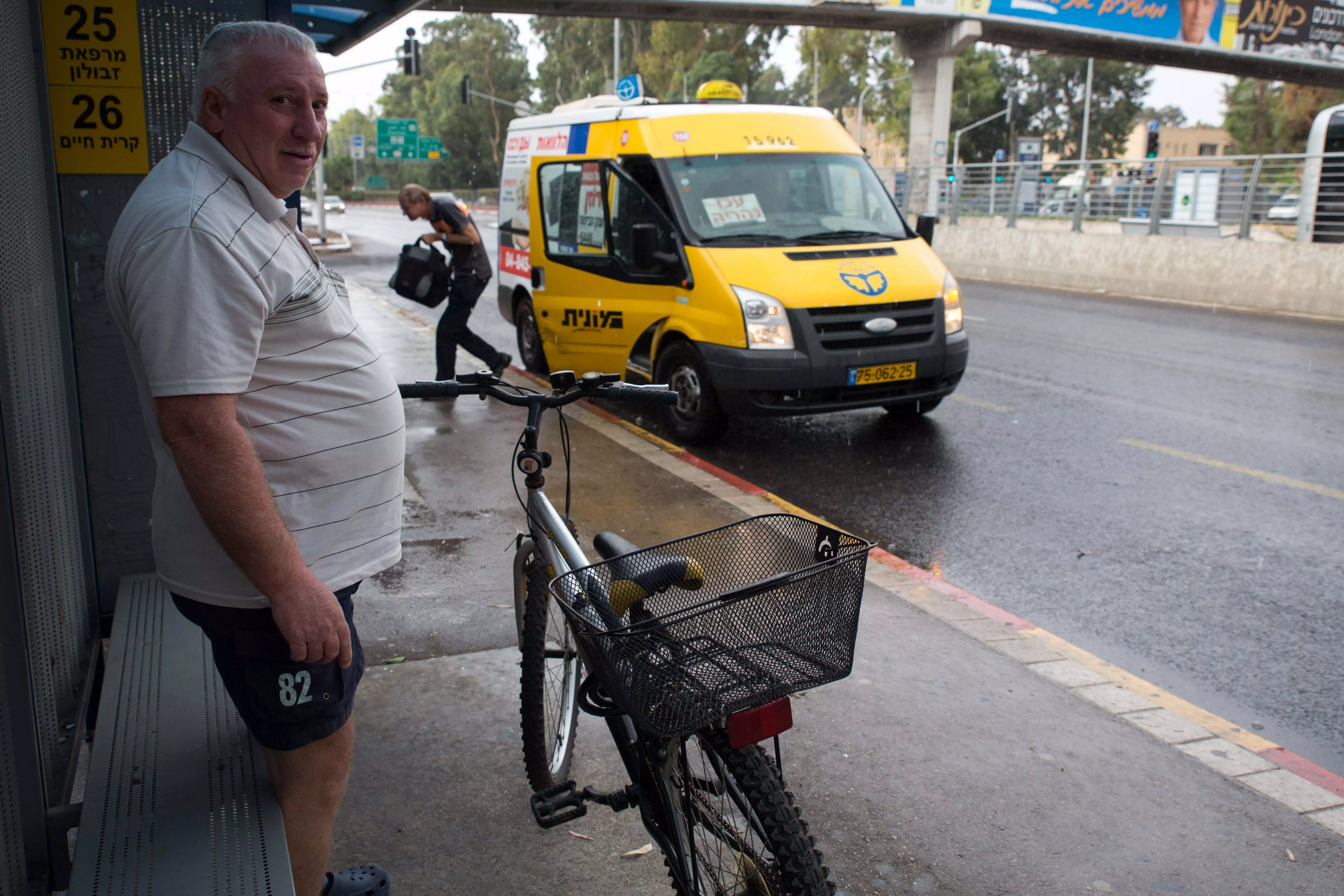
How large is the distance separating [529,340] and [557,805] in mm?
8037

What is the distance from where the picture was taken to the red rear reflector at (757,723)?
2.02 meters

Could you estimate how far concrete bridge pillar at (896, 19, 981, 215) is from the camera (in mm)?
29094

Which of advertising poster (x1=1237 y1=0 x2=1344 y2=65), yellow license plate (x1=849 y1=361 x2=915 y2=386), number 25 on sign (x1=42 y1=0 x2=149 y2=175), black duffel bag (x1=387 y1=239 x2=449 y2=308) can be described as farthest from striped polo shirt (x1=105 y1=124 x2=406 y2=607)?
advertising poster (x1=1237 y1=0 x2=1344 y2=65)

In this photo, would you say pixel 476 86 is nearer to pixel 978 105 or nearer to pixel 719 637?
pixel 978 105

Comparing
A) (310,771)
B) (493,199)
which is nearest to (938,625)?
(310,771)

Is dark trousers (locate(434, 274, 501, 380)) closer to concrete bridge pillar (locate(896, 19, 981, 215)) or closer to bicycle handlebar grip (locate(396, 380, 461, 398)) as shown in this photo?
Answer: bicycle handlebar grip (locate(396, 380, 461, 398))

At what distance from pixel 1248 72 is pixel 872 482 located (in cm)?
3484

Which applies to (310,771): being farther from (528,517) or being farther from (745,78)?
(745,78)

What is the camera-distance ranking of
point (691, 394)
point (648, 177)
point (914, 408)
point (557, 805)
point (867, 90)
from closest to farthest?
point (557, 805) → point (691, 394) → point (648, 177) → point (914, 408) → point (867, 90)

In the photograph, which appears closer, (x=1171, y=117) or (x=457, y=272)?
(x=457, y=272)

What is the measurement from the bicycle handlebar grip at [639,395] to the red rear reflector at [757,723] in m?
0.95

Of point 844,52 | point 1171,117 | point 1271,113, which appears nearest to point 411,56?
point 844,52

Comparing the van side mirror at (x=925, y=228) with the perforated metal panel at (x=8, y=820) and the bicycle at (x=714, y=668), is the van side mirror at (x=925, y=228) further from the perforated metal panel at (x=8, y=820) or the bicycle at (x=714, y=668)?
the perforated metal panel at (x=8, y=820)

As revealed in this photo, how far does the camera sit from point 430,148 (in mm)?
66188
